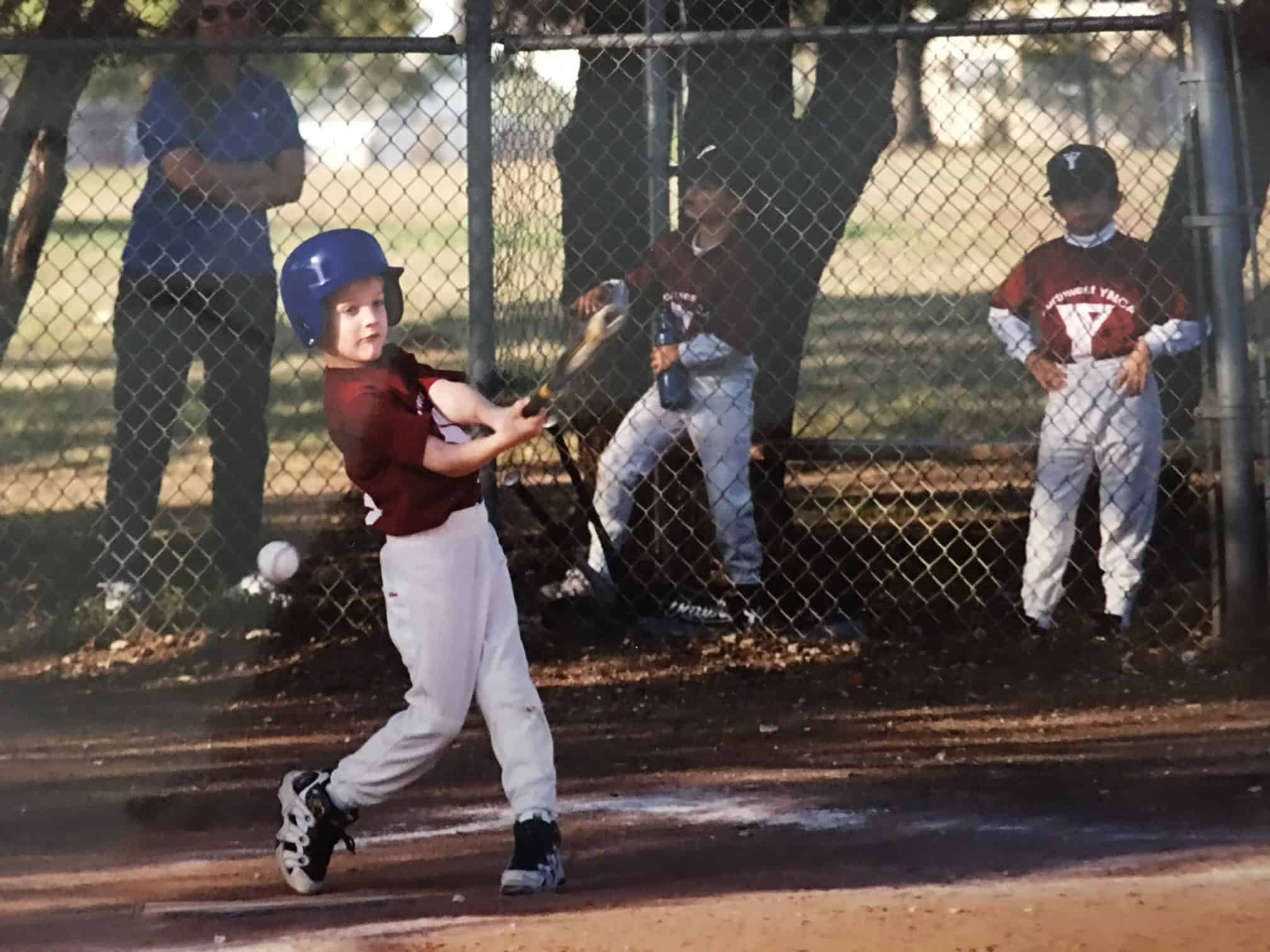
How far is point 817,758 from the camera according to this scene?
5.48 meters

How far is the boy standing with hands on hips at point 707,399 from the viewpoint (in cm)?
668

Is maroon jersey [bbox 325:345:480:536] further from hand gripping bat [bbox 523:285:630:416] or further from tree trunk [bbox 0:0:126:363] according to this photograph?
tree trunk [bbox 0:0:126:363]

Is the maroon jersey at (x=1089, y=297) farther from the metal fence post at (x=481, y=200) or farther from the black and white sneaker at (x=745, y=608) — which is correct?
the metal fence post at (x=481, y=200)

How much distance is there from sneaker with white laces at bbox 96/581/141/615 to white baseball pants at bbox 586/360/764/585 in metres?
1.65

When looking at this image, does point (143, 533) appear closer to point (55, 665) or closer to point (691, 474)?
point (55, 665)

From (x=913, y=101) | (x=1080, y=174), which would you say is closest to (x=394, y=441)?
(x=1080, y=174)

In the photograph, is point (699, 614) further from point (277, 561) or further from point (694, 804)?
point (694, 804)

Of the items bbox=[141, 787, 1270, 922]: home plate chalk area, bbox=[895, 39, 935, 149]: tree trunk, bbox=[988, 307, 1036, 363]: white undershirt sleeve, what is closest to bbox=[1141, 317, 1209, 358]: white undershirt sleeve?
bbox=[988, 307, 1036, 363]: white undershirt sleeve

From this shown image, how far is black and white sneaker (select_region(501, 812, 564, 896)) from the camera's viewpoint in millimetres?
4066

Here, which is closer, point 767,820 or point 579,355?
point 579,355

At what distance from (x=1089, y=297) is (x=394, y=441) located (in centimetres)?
322

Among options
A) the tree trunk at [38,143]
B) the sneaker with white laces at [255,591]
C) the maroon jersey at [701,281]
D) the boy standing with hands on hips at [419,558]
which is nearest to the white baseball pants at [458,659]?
the boy standing with hands on hips at [419,558]

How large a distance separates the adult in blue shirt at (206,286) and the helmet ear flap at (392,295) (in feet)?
7.52

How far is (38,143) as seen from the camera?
7.41 metres
